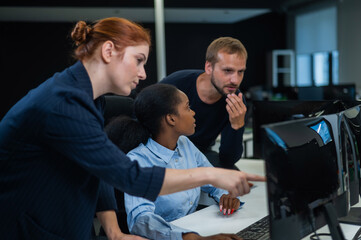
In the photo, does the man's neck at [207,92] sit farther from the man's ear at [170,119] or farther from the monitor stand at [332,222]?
the monitor stand at [332,222]

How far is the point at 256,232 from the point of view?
1348 mm

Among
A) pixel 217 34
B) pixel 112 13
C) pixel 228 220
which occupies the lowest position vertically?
pixel 228 220

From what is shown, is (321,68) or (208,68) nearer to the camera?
(208,68)

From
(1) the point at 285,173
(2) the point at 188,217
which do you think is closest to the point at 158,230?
(2) the point at 188,217

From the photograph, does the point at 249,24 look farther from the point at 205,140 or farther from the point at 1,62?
the point at 205,140

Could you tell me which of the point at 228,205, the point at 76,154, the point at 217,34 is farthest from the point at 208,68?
the point at 217,34

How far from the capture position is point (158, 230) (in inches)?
51.6

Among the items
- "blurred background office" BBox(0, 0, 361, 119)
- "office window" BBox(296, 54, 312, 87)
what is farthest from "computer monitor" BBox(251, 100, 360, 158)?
"office window" BBox(296, 54, 312, 87)

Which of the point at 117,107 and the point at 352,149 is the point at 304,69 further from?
the point at 352,149

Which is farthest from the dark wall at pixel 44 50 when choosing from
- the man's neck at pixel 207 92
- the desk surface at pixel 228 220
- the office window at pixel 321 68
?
the desk surface at pixel 228 220

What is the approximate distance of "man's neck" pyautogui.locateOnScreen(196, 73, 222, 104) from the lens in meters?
2.25

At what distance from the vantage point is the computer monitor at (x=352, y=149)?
1.29m

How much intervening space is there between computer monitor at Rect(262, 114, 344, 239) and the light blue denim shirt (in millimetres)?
426

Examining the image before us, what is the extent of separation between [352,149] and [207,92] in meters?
1.04
